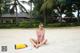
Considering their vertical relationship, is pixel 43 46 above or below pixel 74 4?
below

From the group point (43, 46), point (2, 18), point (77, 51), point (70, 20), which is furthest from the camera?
point (2, 18)

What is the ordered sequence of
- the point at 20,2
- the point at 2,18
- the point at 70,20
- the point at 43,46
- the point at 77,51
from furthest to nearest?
the point at 20,2 → the point at 2,18 → the point at 70,20 → the point at 43,46 → the point at 77,51

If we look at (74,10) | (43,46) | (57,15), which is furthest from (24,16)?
(43,46)

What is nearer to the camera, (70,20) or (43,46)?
(43,46)

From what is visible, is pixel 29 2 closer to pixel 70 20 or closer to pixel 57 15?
pixel 57 15

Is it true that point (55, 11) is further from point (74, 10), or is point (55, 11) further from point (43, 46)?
point (43, 46)

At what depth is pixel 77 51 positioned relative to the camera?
2.74m

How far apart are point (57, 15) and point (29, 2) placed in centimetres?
94

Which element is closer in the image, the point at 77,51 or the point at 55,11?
the point at 77,51

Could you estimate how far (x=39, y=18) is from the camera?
25.5ft

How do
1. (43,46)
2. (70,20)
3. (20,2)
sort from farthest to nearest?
1. (20,2)
2. (70,20)
3. (43,46)

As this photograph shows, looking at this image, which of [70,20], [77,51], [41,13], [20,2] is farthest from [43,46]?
[20,2]

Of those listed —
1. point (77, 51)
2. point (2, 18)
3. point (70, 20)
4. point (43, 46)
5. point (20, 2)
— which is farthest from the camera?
point (20, 2)

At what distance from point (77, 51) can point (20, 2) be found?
19.5 feet
